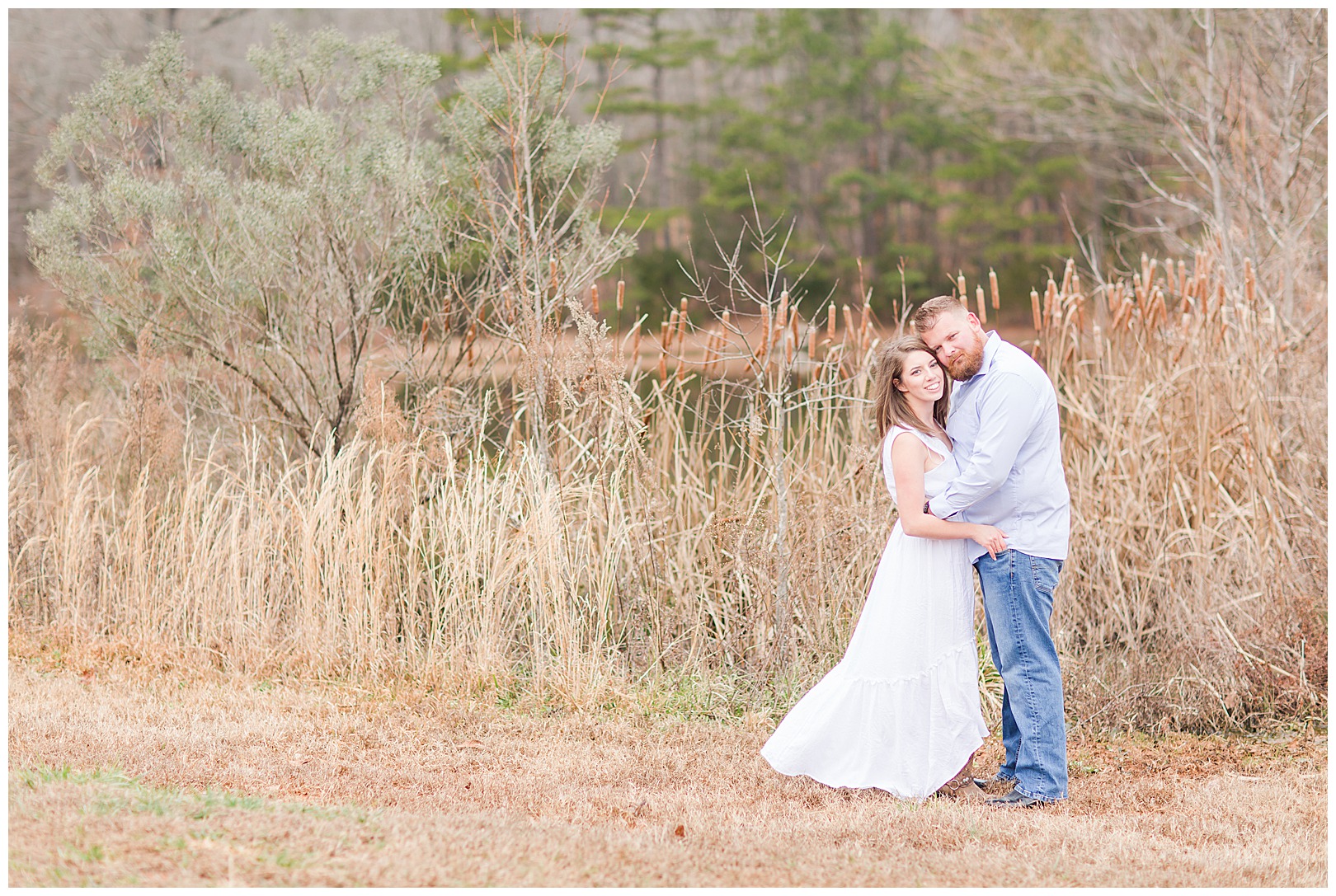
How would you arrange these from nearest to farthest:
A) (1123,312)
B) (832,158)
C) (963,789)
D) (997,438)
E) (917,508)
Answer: (997,438), (917,508), (963,789), (1123,312), (832,158)

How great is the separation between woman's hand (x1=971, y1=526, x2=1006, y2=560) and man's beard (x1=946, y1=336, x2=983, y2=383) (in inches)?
19.9

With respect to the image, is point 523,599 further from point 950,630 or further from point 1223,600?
point 1223,600

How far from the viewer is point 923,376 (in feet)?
12.5

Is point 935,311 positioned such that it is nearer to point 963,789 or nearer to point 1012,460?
point 1012,460

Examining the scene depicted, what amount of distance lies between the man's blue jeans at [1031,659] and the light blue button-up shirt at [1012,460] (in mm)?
74

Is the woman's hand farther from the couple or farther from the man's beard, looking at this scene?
the man's beard

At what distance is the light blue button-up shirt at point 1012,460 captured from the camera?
3.64 meters

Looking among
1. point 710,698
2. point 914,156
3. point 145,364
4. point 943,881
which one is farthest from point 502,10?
point 943,881

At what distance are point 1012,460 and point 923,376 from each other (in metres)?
0.39

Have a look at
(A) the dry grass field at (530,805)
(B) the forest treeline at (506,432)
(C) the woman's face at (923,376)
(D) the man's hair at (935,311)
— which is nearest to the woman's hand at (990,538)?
(C) the woman's face at (923,376)

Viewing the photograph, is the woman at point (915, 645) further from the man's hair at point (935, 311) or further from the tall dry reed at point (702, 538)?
the tall dry reed at point (702, 538)

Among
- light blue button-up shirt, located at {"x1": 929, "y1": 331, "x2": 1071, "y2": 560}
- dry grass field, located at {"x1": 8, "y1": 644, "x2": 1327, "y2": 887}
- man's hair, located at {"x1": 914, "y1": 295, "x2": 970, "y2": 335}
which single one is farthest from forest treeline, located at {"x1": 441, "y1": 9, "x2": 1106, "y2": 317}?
light blue button-up shirt, located at {"x1": 929, "y1": 331, "x2": 1071, "y2": 560}

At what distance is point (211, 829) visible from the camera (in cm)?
316

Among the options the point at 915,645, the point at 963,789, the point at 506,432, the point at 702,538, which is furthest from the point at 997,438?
the point at 506,432
